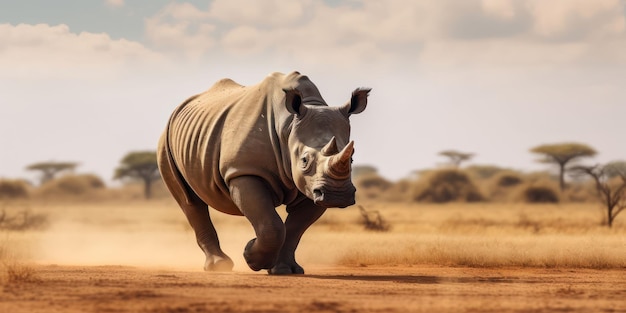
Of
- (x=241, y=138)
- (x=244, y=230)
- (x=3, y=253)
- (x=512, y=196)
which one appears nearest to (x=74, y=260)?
(x=3, y=253)

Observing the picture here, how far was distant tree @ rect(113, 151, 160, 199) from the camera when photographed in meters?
59.7

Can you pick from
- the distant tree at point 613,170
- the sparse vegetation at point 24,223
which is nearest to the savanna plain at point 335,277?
the sparse vegetation at point 24,223

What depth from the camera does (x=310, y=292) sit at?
1000 cm

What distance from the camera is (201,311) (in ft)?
27.9

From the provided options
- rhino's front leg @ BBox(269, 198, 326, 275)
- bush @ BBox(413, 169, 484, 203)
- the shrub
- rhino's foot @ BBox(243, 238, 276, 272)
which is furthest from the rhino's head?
the shrub

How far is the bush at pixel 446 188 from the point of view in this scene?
174ft

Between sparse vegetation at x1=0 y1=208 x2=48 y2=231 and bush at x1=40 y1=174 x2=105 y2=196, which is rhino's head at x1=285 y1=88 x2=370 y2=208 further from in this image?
bush at x1=40 y1=174 x2=105 y2=196

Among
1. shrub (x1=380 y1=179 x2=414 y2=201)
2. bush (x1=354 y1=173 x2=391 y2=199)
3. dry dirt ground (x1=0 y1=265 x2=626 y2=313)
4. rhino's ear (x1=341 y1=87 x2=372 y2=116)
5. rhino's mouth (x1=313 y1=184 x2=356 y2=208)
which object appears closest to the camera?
dry dirt ground (x1=0 y1=265 x2=626 y2=313)

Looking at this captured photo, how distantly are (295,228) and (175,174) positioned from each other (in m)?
2.20

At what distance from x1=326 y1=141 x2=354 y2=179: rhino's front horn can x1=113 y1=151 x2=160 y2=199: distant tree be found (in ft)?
161

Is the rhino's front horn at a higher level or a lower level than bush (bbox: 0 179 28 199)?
lower

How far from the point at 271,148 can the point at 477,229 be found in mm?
13394

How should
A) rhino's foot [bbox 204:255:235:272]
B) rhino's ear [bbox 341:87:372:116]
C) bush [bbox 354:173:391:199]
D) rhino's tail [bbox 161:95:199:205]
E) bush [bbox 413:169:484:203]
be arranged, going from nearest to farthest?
rhino's ear [bbox 341:87:372:116] → rhino's foot [bbox 204:255:235:272] → rhino's tail [bbox 161:95:199:205] → bush [bbox 413:169:484:203] → bush [bbox 354:173:391:199]

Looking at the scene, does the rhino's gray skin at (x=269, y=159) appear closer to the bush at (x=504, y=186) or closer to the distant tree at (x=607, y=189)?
the distant tree at (x=607, y=189)
